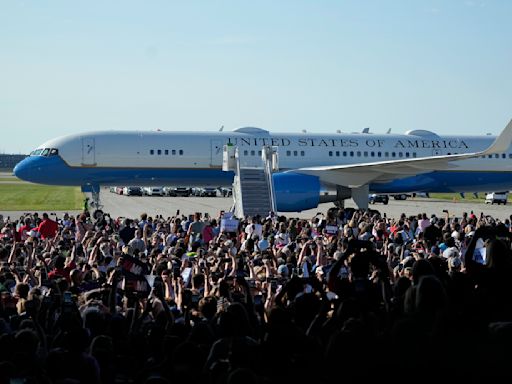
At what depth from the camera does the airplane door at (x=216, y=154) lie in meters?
40.4

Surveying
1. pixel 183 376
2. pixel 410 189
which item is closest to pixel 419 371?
pixel 183 376

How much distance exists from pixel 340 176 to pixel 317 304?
1300 inches

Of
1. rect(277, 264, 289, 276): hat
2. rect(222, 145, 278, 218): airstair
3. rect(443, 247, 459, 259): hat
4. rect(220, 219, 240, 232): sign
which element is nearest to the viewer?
rect(277, 264, 289, 276): hat

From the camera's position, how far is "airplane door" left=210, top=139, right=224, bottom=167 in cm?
4041

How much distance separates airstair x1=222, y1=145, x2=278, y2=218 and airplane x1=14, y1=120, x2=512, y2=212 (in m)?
0.65

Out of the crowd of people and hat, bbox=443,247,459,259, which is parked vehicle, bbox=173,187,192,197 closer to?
hat, bbox=443,247,459,259

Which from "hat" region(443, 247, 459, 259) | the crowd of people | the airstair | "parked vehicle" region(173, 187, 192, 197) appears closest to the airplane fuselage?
the airstair

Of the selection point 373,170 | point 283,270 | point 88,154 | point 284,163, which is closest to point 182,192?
point 284,163

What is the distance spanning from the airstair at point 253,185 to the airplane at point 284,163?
0.65 m

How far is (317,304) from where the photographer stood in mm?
8344

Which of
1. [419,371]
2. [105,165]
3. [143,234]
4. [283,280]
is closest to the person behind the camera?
[419,371]

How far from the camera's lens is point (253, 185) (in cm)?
3581

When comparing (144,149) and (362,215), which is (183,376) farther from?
(144,149)

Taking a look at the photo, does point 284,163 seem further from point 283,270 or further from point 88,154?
point 283,270
